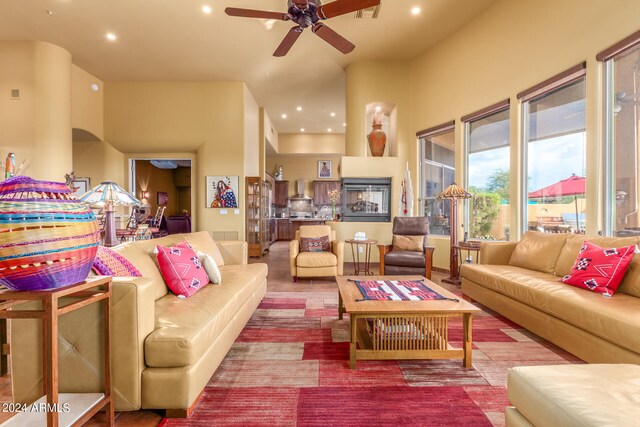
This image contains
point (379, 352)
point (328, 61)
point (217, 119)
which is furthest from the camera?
point (217, 119)

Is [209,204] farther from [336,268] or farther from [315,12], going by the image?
[315,12]

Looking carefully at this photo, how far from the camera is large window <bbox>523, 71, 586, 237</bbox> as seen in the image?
11.2ft

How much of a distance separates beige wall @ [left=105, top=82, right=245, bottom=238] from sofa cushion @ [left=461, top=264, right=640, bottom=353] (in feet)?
17.6

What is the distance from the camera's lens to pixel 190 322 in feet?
5.60

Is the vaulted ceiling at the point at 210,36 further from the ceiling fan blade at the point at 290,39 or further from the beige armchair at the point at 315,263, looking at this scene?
the beige armchair at the point at 315,263

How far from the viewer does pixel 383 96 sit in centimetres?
610

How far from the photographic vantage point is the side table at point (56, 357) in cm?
107

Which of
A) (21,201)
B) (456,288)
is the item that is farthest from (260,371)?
(456,288)

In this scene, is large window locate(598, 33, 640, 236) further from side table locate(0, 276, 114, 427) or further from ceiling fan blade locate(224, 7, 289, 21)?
side table locate(0, 276, 114, 427)

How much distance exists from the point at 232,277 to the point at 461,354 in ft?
6.61

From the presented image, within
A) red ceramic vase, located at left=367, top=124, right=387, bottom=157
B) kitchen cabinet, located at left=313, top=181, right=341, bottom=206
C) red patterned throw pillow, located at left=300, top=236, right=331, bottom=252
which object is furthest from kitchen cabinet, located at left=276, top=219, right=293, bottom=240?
red patterned throw pillow, located at left=300, top=236, right=331, bottom=252

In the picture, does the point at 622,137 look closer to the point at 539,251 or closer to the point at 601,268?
the point at 539,251

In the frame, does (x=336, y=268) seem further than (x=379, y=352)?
Yes

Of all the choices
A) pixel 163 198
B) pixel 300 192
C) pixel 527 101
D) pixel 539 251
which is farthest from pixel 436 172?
pixel 163 198
